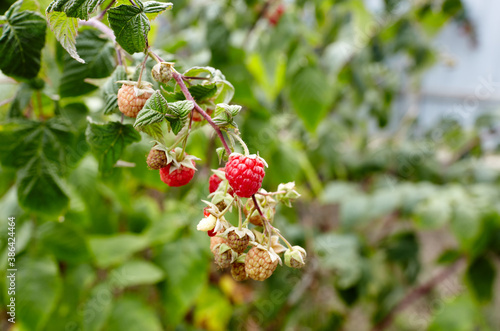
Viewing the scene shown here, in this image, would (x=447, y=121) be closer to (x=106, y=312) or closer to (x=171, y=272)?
(x=171, y=272)

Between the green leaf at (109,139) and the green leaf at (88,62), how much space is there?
0.06 m

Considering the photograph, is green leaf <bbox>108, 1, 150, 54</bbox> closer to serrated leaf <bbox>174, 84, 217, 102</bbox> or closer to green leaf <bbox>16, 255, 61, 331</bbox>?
serrated leaf <bbox>174, 84, 217, 102</bbox>

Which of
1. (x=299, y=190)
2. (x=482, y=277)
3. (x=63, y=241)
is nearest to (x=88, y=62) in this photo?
(x=63, y=241)

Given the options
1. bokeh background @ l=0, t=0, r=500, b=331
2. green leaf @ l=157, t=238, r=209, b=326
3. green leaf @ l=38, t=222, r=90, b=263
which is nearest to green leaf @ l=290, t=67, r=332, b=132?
bokeh background @ l=0, t=0, r=500, b=331

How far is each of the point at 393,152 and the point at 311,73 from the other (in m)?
0.50

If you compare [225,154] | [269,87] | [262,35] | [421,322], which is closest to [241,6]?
[262,35]

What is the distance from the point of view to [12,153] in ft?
1.02

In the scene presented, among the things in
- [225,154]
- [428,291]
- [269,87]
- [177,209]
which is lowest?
[428,291]

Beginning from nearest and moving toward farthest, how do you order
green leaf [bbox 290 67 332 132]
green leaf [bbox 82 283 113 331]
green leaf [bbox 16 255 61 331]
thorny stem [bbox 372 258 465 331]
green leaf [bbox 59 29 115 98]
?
green leaf [bbox 59 29 115 98], green leaf [bbox 16 255 61 331], green leaf [bbox 82 283 113 331], green leaf [bbox 290 67 332 132], thorny stem [bbox 372 258 465 331]

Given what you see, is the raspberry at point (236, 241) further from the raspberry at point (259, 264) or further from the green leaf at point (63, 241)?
the green leaf at point (63, 241)

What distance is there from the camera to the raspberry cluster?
0.18 metres

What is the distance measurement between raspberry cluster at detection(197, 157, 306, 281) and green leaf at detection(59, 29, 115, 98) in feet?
0.48

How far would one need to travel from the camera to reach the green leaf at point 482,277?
2.88 feet

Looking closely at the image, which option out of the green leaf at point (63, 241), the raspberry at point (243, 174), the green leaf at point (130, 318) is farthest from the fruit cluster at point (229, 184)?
the green leaf at point (130, 318)
